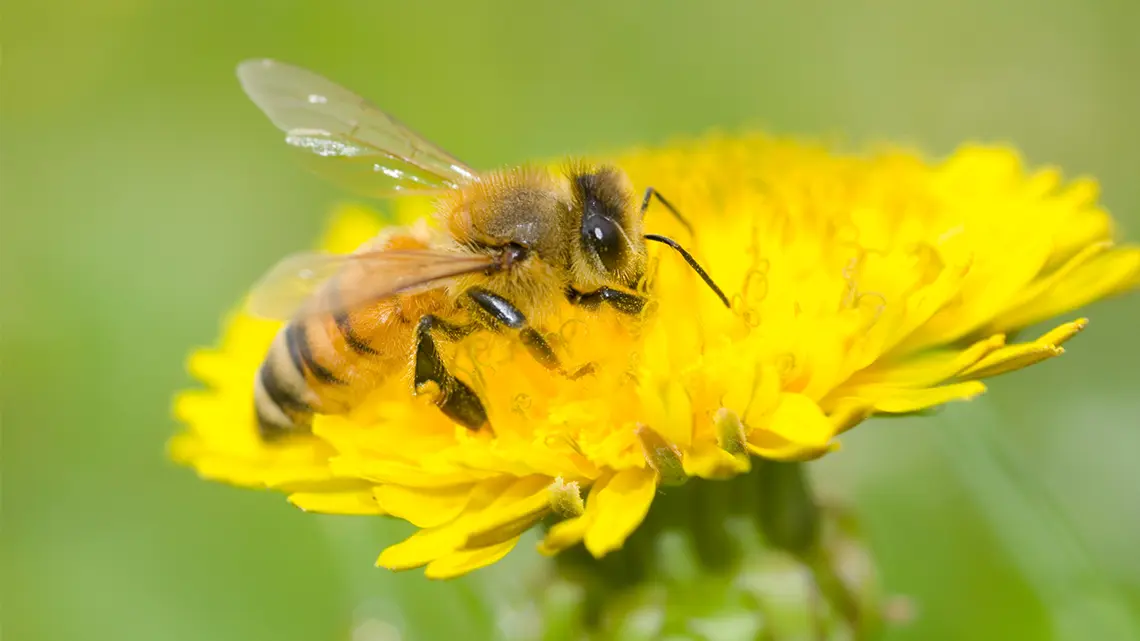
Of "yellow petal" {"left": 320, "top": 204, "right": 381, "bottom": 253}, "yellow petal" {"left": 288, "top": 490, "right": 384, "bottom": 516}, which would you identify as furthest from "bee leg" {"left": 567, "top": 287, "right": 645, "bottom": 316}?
"yellow petal" {"left": 320, "top": 204, "right": 381, "bottom": 253}

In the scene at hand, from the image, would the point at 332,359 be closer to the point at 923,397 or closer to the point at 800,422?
the point at 800,422

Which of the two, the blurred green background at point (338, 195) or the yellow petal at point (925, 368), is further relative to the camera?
the blurred green background at point (338, 195)

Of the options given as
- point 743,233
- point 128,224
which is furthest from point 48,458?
point 743,233

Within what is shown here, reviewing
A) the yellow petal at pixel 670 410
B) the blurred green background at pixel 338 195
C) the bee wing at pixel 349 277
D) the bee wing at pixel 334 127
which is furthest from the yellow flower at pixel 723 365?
the blurred green background at pixel 338 195

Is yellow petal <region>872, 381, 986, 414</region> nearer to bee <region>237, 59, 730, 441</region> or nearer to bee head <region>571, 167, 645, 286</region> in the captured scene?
bee <region>237, 59, 730, 441</region>

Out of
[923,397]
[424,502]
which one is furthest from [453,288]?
[923,397]

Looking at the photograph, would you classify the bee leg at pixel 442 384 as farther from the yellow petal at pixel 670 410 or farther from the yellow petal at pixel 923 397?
the yellow petal at pixel 923 397
